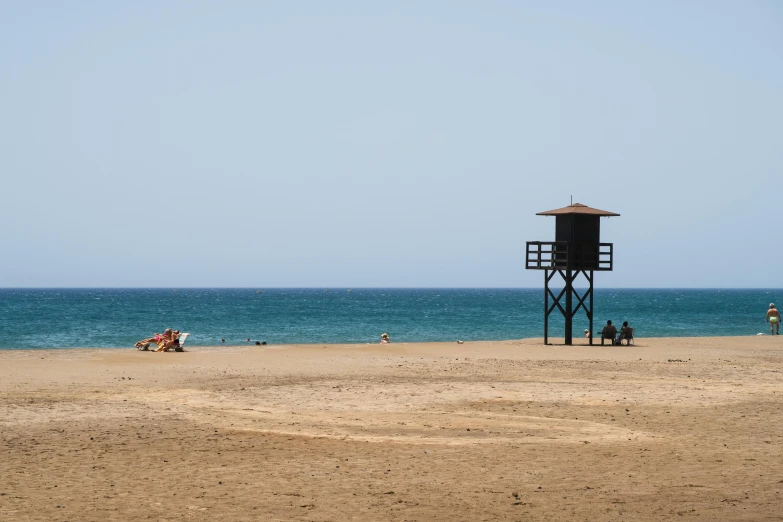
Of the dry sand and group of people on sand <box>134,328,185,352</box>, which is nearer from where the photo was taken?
the dry sand

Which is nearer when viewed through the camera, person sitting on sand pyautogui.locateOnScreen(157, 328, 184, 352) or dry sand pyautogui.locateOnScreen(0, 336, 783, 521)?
dry sand pyautogui.locateOnScreen(0, 336, 783, 521)

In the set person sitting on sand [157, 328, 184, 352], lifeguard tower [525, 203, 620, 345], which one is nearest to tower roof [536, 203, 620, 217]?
lifeguard tower [525, 203, 620, 345]

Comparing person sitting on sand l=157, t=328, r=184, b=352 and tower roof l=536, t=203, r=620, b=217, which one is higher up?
tower roof l=536, t=203, r=620, b=217

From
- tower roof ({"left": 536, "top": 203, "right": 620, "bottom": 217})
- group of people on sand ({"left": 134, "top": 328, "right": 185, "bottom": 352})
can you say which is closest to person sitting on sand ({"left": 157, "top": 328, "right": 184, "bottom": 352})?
group of people on sand ({"left": 134, "top": 328, "right": 185, "bottom": 352})

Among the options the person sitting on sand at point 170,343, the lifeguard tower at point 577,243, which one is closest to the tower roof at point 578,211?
the lifeguard tower at point 577,243

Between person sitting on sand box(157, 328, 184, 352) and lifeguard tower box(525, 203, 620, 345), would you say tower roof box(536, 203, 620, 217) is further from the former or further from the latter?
person sitting on sand box(157, 328, 184, 352)

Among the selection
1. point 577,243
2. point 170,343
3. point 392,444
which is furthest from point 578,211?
point 392,444

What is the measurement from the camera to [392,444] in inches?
508

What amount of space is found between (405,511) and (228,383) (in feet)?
38.7

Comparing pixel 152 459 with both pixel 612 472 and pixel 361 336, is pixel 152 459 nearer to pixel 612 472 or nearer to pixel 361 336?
pixel 612 472

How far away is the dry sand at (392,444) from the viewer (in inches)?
380

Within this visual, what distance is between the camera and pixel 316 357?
92.6 feet

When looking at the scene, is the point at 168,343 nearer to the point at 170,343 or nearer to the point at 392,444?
the point at 170,343

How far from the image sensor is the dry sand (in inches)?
380
